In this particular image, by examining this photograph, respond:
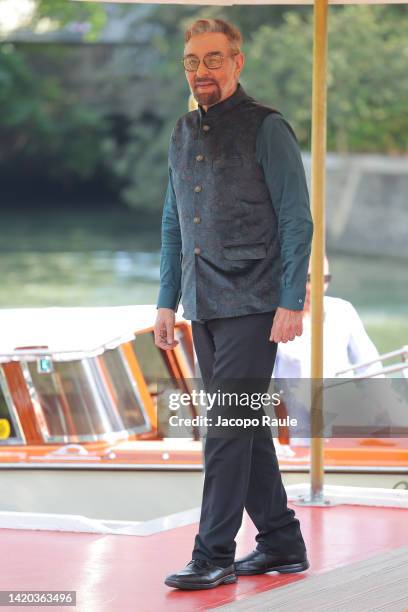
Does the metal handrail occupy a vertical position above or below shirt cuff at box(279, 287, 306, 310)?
below

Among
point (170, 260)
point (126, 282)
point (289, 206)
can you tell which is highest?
point (126, 282)

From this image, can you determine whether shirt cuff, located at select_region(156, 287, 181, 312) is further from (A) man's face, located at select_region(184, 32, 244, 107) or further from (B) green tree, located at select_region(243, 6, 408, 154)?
(B) green tree, located at select_region(243, 6, 408, 154)

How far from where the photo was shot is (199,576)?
411 cm

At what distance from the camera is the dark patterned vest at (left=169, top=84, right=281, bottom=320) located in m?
4.08

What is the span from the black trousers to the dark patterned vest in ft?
0.19

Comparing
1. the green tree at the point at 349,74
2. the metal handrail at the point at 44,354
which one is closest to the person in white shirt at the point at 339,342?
the metal handrail at the point at 44,354

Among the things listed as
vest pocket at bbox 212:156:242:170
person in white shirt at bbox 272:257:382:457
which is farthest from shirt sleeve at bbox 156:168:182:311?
person in white shirt at bbox 272:257:382:457

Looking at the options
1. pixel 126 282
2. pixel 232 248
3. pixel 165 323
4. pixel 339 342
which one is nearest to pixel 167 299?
pixel 165 323

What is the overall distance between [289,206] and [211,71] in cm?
44

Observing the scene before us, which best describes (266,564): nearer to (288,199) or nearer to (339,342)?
(288,199)

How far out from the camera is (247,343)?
13.3 ft

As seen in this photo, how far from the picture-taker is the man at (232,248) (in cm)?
403

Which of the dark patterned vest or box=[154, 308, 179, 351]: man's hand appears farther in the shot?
box=[154, 308, 179, 351]: man's hand

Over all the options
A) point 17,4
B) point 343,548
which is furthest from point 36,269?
point 343,548
